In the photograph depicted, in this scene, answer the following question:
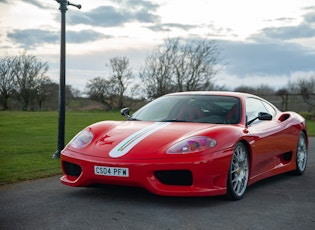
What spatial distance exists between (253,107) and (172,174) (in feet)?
6.76

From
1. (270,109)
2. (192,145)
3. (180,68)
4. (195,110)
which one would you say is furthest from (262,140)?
(180,68)

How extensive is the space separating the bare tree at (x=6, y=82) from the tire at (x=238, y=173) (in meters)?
40.1

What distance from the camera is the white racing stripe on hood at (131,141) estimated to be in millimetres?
4539


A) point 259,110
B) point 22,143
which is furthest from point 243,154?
point 22,143

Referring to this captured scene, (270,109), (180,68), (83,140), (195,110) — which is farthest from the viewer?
(180,68)

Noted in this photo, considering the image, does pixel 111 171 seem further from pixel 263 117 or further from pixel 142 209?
pixel 263 117

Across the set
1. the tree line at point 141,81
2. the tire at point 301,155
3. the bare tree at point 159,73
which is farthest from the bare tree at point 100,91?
the tire at point 301,155

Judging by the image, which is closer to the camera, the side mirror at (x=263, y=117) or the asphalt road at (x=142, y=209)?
the asphalt road at (x=142, y=209)

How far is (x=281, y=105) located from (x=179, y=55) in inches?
287

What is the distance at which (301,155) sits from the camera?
6965mm

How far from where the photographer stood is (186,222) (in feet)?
12.7

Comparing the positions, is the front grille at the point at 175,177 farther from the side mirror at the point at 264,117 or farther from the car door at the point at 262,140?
the side mirror at the point at 264,117

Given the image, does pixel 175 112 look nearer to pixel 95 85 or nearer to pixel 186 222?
pixel 186 222

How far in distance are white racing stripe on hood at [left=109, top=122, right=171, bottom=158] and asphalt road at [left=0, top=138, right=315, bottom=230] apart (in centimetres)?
51
